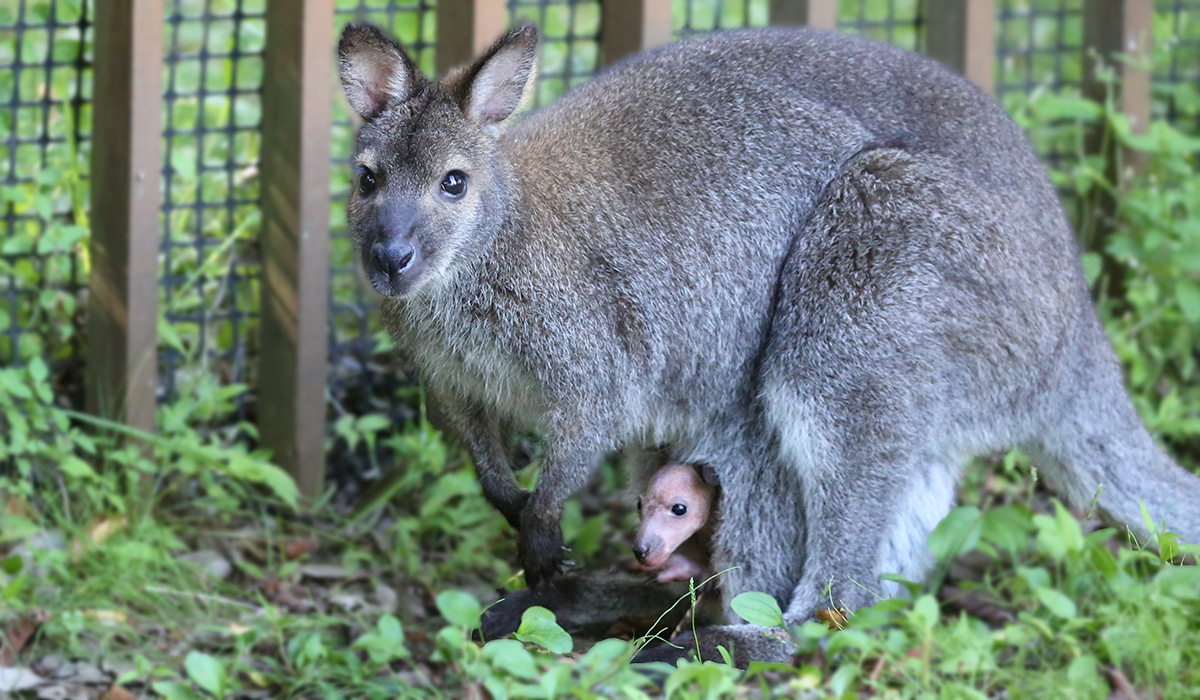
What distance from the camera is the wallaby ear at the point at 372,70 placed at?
3646 mm

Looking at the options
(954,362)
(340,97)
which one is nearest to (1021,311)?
(954,362)

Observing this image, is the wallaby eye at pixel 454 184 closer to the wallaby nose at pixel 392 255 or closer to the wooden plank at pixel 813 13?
the wallaby nose at pixel 392 255

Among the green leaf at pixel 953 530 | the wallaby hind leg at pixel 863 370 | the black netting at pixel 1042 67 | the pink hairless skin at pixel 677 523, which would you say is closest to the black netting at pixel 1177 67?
the black netting at pixel 1042 67

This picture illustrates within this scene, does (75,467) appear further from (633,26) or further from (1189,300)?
(1189,300)

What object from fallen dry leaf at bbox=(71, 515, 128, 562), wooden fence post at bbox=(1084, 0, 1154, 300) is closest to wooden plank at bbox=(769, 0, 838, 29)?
wooden fence post at bbox=(1084, 0, 1154, 300)

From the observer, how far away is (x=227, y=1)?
21.5 feet

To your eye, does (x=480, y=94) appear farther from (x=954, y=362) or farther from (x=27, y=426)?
(x=27, y=426)

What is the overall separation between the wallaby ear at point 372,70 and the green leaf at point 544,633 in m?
1.35

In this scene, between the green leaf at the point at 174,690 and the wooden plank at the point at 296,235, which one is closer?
→ the green leaf at the point at 174,690

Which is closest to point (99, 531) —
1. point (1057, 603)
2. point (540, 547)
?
point (540, 547)

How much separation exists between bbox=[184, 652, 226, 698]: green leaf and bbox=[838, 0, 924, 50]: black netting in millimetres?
3279

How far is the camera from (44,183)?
4.86m

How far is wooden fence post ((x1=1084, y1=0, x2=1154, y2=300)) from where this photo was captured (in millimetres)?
5773

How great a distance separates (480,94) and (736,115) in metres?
0.75
